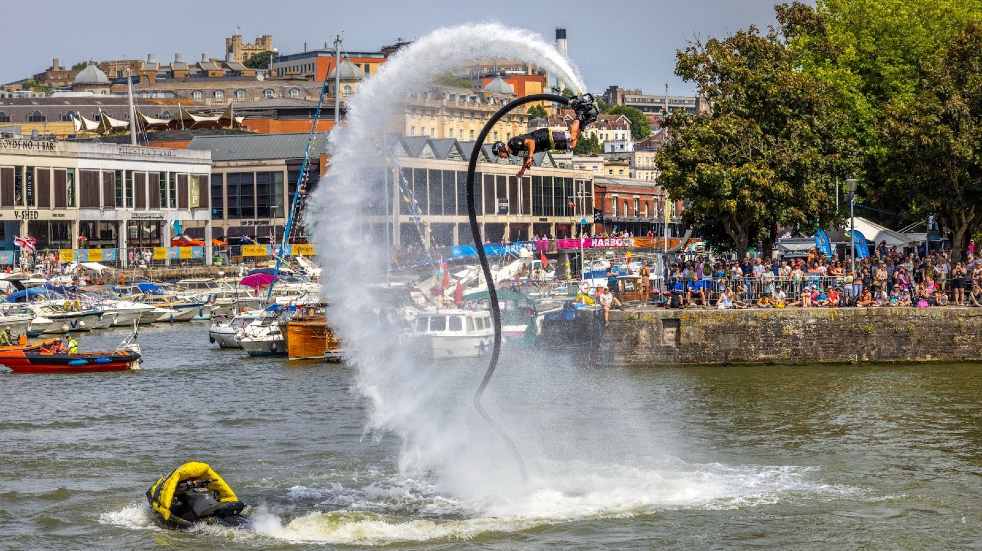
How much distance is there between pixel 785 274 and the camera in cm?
5553

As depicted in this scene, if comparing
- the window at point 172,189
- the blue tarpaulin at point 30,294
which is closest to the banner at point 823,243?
the blue tarpaulin at point 30,294

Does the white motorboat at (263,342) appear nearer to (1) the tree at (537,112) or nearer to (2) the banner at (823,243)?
(2) the banner at (823,243)

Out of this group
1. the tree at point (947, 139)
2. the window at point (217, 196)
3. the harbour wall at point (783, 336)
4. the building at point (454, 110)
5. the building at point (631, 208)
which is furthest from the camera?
the building at point (631, 208)

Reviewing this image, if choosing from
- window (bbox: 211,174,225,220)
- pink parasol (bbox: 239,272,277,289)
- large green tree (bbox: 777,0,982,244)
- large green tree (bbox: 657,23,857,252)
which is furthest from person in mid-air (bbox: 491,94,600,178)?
window (bbox: 211,174,225,220)

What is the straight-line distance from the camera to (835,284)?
5488 centimetres

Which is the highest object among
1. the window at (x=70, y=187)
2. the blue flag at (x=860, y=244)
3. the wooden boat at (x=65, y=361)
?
the window at (x=70, y=187)

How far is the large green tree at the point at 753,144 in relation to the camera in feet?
196

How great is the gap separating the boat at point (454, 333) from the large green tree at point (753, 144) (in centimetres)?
1050

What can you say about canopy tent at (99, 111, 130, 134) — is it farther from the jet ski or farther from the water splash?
the jet ski

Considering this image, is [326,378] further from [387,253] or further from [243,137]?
[243,137]

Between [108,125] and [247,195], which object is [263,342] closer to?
[247,195]

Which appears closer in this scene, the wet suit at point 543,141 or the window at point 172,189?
the wet suit at point 543,141

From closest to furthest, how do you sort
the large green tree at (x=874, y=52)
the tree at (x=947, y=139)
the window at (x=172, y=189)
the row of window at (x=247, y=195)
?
1. the tree at (x=947, y=139)
2. the large green tree at (x=874, y=52)
3. the window at (x=172, y=189)
4. the row of window at (x=247, y=195)

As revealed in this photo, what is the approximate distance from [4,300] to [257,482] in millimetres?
66690
